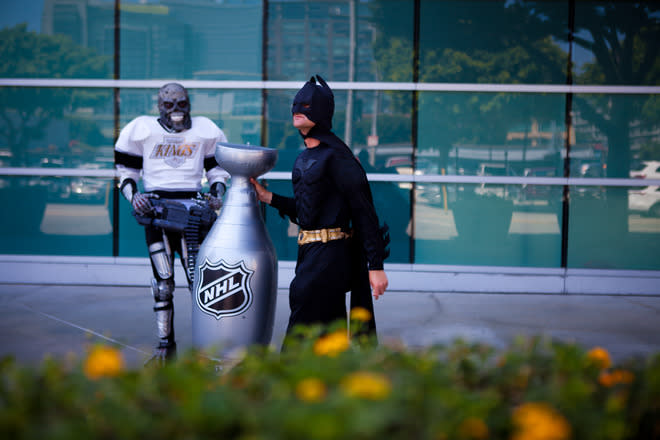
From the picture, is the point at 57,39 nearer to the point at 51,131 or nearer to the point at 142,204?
the point at 51,131

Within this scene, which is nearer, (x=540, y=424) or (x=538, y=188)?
(x=540, y=424)

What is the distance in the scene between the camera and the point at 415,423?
3.52ft

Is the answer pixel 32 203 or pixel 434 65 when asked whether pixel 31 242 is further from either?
pixel 434 65

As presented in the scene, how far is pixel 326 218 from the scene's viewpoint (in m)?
3.55

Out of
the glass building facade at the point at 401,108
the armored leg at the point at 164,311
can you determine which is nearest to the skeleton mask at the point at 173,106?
the armored leg at the point at 164,311

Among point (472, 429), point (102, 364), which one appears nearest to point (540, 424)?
point (472, 429)

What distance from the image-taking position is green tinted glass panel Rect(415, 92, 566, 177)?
772 cm

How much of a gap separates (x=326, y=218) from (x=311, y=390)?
2.43 m

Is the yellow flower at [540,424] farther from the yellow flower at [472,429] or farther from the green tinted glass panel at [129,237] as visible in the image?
the green tinted glass panel at [129,237]

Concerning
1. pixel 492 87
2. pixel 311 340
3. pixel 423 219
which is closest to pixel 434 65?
pixel 492 87

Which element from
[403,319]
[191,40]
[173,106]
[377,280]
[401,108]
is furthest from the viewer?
[191,40]

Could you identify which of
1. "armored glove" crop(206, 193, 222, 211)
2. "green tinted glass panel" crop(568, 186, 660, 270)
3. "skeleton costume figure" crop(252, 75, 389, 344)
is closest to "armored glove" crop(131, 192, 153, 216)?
"armored glove" crop(206, 193, 222, 211)

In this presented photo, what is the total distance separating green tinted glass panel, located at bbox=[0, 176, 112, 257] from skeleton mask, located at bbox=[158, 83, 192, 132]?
3.66 meters

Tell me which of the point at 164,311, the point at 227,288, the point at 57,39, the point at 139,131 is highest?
the point at 57,39
